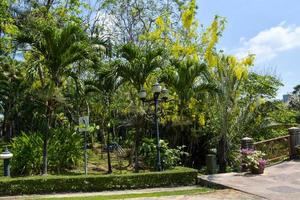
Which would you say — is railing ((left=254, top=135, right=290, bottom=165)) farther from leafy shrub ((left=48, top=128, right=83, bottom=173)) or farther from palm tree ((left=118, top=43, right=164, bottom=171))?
leafy shrub ((left=48, top=128, right=83, bottom=173))

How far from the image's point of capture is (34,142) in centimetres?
1526

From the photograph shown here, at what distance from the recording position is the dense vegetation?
569 inches

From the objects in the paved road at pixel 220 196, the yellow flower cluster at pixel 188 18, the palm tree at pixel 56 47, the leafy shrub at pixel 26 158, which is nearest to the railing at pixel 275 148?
the paved road at pixel 220 196

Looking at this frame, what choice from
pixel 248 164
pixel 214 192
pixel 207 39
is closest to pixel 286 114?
pixel 207 39

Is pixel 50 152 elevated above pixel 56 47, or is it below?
below

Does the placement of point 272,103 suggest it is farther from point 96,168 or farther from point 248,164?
point 96,168

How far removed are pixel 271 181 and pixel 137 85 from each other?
21.0 feet

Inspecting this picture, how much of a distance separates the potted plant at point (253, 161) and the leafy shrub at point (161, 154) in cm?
260

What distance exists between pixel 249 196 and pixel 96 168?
8.39 meters

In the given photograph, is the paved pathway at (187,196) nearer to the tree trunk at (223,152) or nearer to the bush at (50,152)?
the bush at (50,152)

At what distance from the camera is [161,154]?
1515cm

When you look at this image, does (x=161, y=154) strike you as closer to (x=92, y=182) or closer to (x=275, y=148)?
(x=92, y=182)

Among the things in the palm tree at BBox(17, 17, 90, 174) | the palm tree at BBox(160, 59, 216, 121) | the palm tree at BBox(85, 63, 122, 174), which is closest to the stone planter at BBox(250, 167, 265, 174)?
the palm tree at BBox(160, 59, 216, 121)


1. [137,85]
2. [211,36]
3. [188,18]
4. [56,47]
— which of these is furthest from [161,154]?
[188,18]
